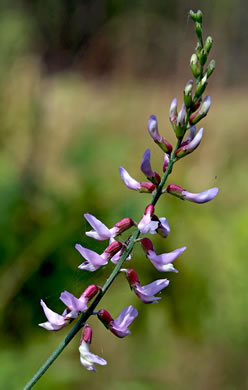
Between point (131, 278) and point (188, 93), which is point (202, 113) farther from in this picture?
point (131, 278)

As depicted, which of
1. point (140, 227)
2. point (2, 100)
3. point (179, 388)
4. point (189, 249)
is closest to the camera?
point (140, 227)

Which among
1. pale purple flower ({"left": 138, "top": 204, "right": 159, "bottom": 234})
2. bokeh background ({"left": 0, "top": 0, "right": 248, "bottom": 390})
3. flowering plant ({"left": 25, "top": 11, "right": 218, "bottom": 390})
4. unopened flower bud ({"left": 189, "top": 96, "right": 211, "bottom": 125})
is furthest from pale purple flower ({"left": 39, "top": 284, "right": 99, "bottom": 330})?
bokeh background ({"left": 0, "top": 0, "right": 248, "bottom": 390})

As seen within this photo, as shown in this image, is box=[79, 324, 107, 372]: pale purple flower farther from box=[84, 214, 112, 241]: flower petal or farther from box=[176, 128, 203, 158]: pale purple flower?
box=[176, 128, 203, 158]: pale purple flower

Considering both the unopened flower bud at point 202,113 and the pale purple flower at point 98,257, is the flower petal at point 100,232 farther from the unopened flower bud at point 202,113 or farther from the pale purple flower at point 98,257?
the unopened flower bud at point 202,113

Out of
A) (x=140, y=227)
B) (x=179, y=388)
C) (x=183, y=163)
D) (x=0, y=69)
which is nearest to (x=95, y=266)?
(x=140, y=227)

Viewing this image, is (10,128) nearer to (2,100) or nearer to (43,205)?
(2,100)

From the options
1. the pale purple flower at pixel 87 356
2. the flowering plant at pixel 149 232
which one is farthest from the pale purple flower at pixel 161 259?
the pale purple flower at pixel 87 356

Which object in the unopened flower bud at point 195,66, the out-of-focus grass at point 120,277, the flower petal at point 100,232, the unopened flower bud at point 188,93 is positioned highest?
the unopened flower bud at point 195,66
